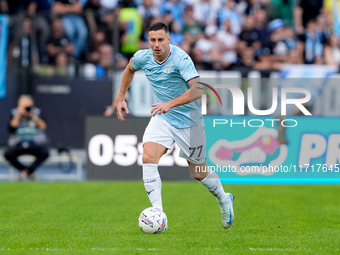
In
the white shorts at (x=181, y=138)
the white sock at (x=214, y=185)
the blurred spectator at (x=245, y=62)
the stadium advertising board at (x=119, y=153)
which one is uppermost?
the blurred spectator at (x=245, y=62)

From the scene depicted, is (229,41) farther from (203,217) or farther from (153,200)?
(153,200)

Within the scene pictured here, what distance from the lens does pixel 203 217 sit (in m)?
7.86

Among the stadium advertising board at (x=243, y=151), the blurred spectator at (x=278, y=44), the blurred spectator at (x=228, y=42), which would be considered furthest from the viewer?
the blurred spectator at (x=228, y=42)

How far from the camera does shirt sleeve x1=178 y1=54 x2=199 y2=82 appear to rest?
635cm

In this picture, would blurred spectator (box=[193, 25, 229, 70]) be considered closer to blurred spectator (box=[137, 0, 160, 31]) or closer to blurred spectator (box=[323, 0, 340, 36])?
blurred spectator (box=[137, 0, 160, 31])

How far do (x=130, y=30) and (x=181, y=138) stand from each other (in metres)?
8.79

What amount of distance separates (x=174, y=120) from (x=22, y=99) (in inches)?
281

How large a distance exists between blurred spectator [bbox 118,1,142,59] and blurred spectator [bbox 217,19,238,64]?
7.35ft

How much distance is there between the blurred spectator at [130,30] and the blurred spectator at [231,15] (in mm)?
2567

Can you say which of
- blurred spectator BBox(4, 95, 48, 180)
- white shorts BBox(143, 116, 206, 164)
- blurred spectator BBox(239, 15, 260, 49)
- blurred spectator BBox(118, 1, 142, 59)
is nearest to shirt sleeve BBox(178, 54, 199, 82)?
white shorts BBox(143, 116, 206, 164)

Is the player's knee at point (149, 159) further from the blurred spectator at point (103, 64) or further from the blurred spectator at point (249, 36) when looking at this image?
the blurred spectator at point (249, 36)

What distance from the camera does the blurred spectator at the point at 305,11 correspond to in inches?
695

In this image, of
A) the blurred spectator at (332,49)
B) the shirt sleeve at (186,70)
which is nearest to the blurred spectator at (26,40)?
the blurred spectator at (332,49)

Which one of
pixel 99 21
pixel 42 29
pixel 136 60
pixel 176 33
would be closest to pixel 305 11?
pixel 176 33
